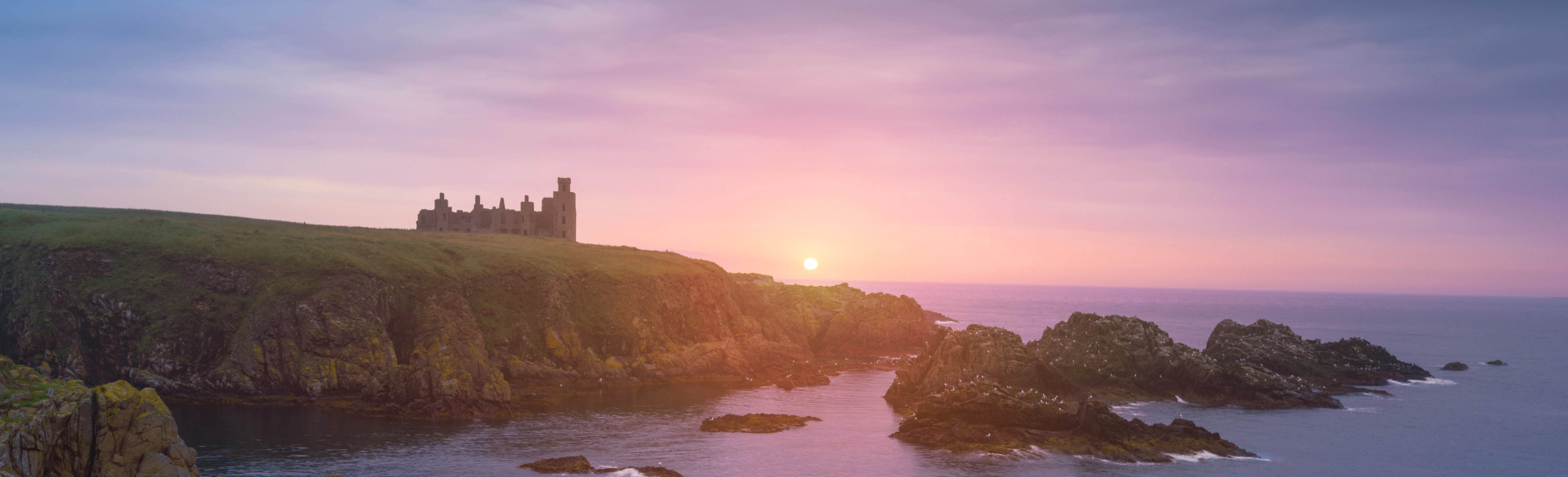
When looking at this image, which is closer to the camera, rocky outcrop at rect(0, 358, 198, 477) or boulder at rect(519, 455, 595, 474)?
rocky outcrop at rect(0, 358, 198, 477)

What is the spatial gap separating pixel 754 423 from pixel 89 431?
42545 mm

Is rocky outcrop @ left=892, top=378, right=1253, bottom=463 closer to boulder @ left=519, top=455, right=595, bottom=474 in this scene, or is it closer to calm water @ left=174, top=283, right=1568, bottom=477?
calm water @ left=174, top=283, right=1568, bottom=477

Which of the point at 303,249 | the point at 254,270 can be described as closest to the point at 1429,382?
the point at 303,249

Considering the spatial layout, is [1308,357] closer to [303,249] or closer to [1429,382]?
[1429,382]

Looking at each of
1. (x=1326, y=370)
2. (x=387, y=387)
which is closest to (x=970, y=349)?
(x=1326, y=370)

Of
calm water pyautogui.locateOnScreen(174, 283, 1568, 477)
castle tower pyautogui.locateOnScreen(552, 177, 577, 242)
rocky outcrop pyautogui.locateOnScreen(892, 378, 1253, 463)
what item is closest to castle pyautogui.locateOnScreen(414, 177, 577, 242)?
castle tower pyautogui.locateOnScreen(552, 177, 577, 242)

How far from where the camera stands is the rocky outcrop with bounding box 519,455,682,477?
173 feet

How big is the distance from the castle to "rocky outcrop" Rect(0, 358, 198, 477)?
105 m

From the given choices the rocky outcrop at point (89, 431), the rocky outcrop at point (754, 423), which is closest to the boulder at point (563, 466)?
the rocky outcrop at point (754, 423)

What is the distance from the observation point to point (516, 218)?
146 meters

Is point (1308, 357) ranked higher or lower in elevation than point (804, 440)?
higher

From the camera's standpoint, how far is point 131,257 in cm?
8381

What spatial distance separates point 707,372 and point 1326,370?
2636 inches

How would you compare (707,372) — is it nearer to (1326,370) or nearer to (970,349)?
(970,349)
